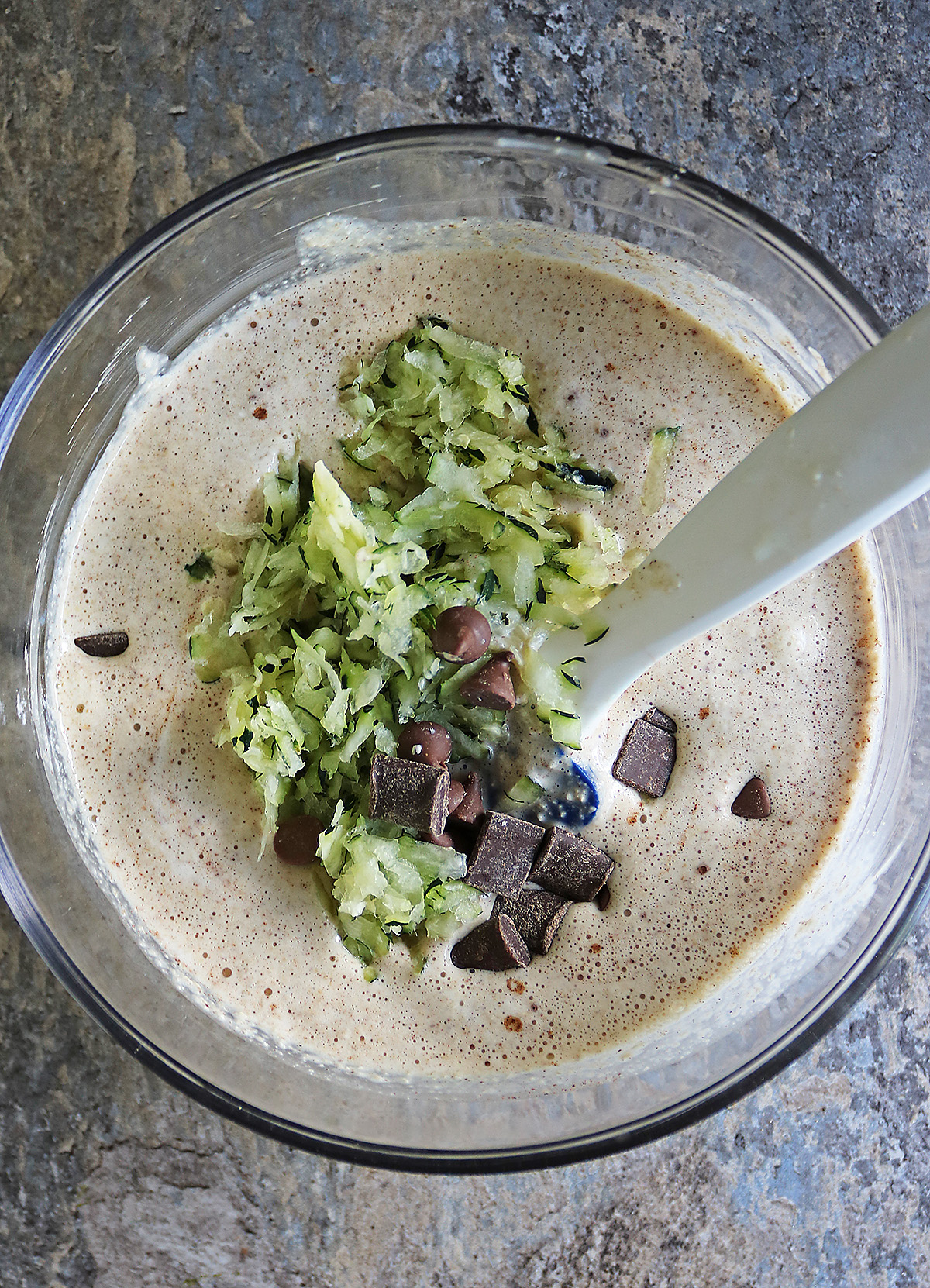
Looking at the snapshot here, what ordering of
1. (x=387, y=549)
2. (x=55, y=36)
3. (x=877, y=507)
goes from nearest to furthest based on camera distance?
(x=877, y=507)
(x=387, y=549)
(x=55, y=36)

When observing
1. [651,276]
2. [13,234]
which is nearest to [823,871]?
[651,276]

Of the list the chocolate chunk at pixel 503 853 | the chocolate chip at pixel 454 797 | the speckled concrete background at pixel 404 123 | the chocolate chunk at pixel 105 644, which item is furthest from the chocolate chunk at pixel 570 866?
the chocolate chunk at pixel 105 644

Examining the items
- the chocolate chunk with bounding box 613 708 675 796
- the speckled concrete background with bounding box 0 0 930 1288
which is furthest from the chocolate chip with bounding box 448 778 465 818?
the speckled concrete background with bounding box 0 0 930 1288

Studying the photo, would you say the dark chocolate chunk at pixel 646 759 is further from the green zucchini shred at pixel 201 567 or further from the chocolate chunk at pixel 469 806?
the green zucchini shred at pixel 201 567

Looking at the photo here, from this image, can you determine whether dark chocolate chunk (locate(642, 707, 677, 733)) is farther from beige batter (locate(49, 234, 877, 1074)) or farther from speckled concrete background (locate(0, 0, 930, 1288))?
speckled concrete background (locate(0, 0, 930, 1288))

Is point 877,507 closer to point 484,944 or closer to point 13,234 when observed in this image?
point 484,944

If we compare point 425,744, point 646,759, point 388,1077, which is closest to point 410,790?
point 425,744
